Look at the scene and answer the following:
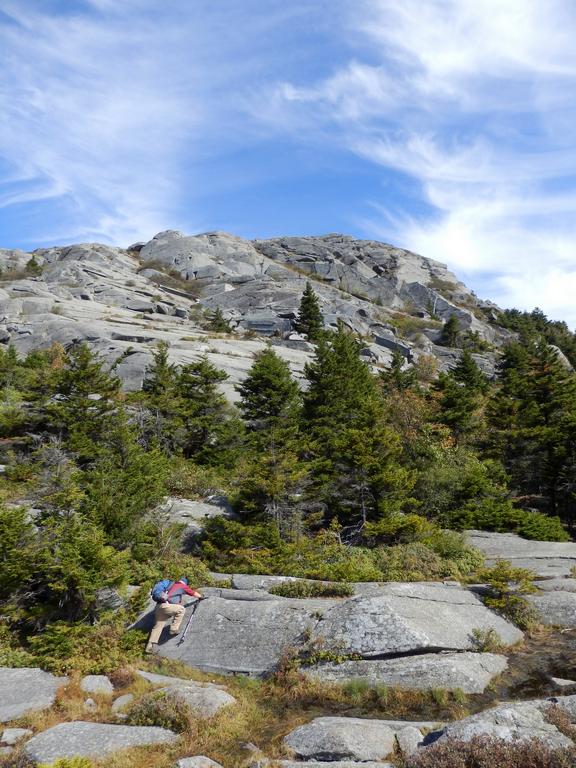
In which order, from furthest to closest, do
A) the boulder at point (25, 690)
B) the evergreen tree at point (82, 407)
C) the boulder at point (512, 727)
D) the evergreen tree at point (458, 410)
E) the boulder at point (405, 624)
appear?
the evergreen tree at point (458, 410) < the evergreen tree at point (82, 407) < the boulder at point (405, 624) < the boulder at point (25, 690) < the boulder at point (512, 727)

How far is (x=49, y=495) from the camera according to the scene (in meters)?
12.4

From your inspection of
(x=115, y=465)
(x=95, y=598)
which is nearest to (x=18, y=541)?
(x=95, y=598)

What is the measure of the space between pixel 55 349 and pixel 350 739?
40.3 m

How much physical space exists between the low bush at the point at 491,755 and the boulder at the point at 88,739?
4227mm

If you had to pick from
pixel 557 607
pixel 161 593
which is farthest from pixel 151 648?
pixel 557 607

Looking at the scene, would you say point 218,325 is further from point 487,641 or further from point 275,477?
point 487,641

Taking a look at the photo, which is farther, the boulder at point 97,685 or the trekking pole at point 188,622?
the trekking pole at point 188,622

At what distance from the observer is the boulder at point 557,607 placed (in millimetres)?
12508

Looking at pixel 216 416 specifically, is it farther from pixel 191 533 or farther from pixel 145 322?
pixel 145 322

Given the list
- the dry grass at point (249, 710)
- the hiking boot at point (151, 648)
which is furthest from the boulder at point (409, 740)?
the hiking boot at point (151, 648)

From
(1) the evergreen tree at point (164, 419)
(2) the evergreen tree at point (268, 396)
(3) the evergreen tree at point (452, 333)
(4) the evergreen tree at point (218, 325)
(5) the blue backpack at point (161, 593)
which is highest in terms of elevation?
(3) the evergreen tree at point (452, 333)

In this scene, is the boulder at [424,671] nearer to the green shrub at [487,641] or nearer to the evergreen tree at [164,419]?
the green shrub at [487,641]

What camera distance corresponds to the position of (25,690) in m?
9.27

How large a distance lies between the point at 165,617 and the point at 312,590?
404 cm
